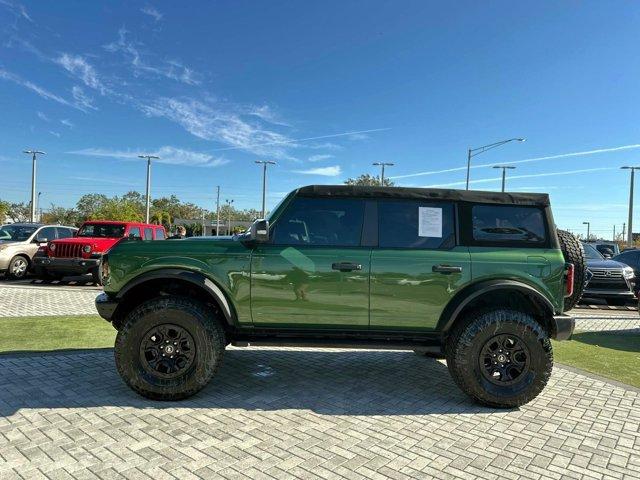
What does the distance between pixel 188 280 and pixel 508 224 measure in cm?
306

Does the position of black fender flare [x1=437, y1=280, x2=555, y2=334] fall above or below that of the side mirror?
below

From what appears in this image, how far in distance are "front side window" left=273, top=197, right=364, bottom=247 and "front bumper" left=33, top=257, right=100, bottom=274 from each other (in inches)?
390

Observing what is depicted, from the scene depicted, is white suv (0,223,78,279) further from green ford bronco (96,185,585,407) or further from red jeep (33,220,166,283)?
green ford bronco (96,185,585,407)

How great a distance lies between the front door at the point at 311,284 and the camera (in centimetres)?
418

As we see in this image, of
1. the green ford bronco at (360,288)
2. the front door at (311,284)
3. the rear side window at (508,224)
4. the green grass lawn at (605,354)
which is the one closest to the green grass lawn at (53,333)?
the green ford bronco at (360,288)

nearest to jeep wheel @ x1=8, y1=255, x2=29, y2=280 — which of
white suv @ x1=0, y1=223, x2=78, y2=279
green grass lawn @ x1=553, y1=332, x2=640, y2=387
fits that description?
white suv @ x1=0, y1=223, x2=78, y2=279

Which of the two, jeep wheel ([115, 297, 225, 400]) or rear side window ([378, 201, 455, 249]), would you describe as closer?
jeep wheel ([115, 297, 225, 400])

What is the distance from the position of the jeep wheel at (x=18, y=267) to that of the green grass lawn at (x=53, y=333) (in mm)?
7324

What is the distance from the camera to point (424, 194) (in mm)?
4375

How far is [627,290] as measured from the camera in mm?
11781

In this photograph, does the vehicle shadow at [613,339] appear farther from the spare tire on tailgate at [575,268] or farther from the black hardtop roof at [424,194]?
the black hardtop roof at [424,194]

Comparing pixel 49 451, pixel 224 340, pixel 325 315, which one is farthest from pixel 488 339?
pixel 49 451

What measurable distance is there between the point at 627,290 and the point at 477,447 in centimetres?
1076

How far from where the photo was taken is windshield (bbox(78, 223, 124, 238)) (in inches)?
533
